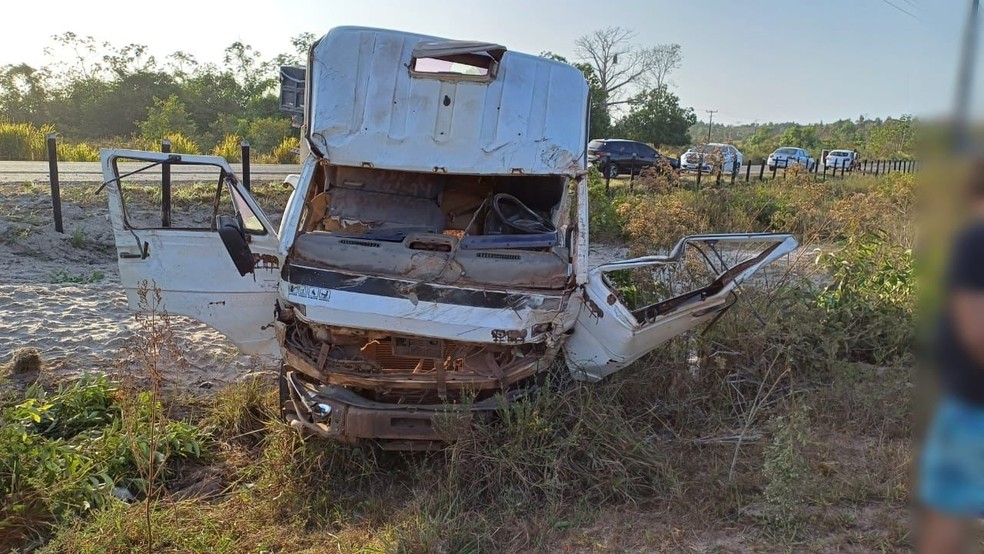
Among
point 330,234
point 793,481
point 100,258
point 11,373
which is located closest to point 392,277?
point 330,234

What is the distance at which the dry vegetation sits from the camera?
140 inches

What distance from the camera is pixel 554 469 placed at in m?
3.91

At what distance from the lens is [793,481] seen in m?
3.64

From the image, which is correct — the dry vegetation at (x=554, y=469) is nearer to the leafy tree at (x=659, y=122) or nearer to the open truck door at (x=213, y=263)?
the open truck door at (x=213, y=263)

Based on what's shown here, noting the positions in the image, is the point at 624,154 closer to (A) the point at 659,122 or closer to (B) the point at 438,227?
(A) the point at 659,122

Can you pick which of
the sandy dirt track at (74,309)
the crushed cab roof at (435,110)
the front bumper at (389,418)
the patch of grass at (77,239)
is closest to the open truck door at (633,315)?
the front bumper at (389,418)

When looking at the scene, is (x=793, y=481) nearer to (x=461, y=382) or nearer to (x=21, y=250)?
(x=461, y=382)

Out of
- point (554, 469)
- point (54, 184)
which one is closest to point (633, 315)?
point (554, 469)

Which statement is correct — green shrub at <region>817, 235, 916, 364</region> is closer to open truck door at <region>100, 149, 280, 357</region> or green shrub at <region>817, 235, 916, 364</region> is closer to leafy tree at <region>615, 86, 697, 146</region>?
open truck door at <region>100, 149, 280, 357</region>

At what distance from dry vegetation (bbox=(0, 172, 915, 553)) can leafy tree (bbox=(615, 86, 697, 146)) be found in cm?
3266

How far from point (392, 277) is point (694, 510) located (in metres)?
2.14

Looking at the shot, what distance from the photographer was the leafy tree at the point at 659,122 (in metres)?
36.8

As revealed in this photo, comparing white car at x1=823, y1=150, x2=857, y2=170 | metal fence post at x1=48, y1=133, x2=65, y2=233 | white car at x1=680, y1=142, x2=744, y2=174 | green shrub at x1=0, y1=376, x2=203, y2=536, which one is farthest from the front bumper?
white car at x1=823, y1=150, x2=857, y2=170

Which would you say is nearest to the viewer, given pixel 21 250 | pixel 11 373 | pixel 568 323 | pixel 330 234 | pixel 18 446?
pixel 18 446
